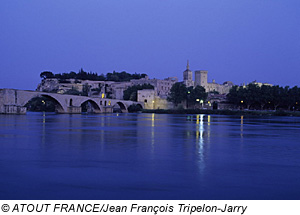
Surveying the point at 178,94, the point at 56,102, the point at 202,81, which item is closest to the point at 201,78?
the point at 202,81

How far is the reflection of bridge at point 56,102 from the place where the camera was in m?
52.7

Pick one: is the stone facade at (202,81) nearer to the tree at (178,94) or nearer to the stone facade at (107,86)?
the stone facade at (107,86)

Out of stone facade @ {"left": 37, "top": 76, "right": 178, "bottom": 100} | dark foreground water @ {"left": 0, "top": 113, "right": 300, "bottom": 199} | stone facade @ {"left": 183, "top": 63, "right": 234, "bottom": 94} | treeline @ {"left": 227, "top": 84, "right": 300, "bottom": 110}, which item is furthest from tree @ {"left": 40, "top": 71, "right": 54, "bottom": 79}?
dark foreground water @ {"left": 0, "top": 113, "right": 300, "bottom": 199}

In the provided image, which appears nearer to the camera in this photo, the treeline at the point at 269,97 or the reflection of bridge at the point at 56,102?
the reflection of bridge at the point at 56,102

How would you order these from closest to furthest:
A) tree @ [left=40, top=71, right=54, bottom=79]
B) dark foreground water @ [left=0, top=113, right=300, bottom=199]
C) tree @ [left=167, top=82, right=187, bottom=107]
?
1. dark foreground water @ [left=0, top=113, right=300, bottom=199]
2. tree @ [left=167, top=82, right=187, bottom=107]
3. tree @ [left=40, top=71, right=54, bottom=79]

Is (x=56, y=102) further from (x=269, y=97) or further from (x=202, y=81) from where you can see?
(x=202, y=81)

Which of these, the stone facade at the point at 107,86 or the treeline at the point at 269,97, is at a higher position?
the stone facade at the point at 107,86

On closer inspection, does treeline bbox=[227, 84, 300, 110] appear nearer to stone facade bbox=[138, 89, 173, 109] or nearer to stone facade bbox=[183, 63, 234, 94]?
stone facade bbox=[138, 89, 173, 109]

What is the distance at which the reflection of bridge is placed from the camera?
52719mm

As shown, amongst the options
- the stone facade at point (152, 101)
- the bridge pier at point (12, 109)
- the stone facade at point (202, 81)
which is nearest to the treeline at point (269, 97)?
the stone facade at point (152, 101)

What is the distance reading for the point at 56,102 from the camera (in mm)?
68812

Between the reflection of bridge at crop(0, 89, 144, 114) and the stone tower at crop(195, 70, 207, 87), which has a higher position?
the stone tower at crop(195, 70, 207, 87)

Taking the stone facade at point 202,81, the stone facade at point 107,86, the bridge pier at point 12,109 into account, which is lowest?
the bridge pier at point 12,109

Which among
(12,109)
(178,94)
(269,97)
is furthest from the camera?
(178,94)
